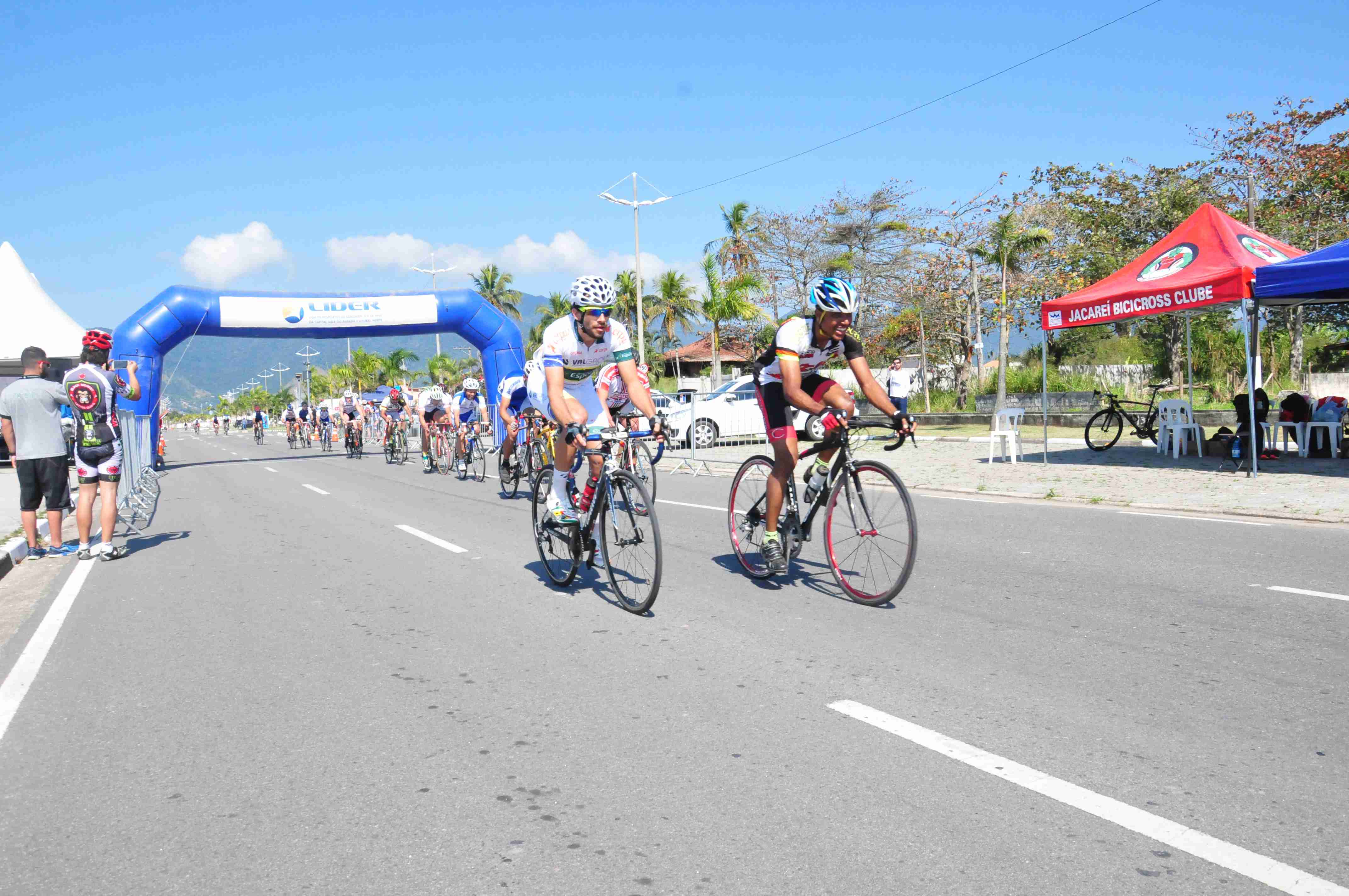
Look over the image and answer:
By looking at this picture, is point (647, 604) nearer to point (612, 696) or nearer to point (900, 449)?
point (612, 696)

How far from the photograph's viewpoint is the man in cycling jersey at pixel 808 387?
A: 19.6 feet

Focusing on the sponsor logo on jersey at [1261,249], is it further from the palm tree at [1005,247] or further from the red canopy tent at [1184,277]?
the palm tree at [1005,247]

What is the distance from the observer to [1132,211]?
31.8 meters

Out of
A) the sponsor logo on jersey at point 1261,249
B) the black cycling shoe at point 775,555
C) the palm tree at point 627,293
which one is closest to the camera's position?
the black cycling shoe at point 775,555

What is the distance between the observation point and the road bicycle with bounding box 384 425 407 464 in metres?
23.9

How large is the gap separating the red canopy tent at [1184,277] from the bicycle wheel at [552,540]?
9998 millimetres

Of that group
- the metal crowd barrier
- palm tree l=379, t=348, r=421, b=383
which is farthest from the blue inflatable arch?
palm tree l=379, t=348, r=421, b=383

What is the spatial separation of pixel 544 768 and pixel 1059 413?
2523 cm

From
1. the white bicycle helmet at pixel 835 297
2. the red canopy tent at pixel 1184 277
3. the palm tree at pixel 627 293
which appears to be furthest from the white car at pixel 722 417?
the palm tree at pixel 627 293

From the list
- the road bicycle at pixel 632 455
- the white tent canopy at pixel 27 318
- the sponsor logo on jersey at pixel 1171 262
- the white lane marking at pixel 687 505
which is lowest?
the white lane marking at pixel 687 505

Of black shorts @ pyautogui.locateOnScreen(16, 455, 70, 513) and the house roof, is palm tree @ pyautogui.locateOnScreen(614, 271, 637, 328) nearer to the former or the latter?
the house roof

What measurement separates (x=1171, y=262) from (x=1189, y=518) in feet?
20.1

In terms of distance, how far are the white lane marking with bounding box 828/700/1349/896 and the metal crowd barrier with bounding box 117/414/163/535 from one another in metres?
9.40

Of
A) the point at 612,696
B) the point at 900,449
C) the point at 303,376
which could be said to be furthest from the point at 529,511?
the point at 303,376
